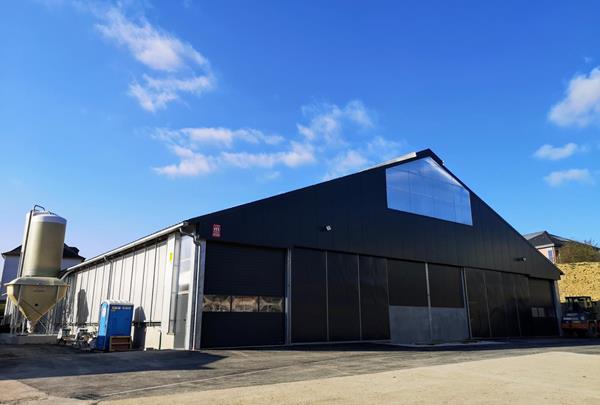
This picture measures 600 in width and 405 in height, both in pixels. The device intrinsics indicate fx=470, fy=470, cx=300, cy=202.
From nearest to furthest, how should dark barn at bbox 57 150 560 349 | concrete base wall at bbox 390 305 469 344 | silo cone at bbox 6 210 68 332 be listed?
1. dark barn at bbox 57 150 560 349
2. concrete base wall at bbox 390 305 469 344
3. silo cone at bbox 6 210 68 332

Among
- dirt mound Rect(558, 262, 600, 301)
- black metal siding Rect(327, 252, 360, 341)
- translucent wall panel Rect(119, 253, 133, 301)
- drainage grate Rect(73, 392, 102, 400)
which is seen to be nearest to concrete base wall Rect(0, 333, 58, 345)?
translucent wall panel Rect(119, 253, 133, 301)

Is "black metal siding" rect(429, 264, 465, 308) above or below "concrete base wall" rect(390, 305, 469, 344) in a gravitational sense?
above

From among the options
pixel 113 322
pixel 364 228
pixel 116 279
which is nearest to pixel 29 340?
pixel 116 279

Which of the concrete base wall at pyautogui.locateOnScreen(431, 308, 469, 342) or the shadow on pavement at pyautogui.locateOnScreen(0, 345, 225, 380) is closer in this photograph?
the shadow on pavement at pyautogui.locateOnScreen(0, 345, 225, 380)

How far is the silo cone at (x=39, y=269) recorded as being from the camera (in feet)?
80.2

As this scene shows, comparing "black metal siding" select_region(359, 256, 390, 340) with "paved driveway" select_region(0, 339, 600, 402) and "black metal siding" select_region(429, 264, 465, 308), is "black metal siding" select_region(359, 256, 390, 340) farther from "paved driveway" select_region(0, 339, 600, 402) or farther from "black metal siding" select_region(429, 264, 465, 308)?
"paved driveway" select_region(0, 339, 600, 402)

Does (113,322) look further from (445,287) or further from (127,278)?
(445,287)

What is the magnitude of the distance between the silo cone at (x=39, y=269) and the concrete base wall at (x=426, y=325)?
17.7 metres

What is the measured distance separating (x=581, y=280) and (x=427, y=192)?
27.1 m

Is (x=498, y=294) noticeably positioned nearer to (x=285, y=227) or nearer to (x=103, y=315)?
(x=285, y=227)

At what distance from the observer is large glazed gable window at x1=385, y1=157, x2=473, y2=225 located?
80.7ft

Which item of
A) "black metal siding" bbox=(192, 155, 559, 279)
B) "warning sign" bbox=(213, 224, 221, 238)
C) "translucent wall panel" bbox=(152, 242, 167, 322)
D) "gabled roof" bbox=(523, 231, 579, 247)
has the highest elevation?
"gabled roof" bbox=(523, 231, 579, 247)

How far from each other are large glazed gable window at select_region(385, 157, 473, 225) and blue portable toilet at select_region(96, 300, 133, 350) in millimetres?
Result: 13312

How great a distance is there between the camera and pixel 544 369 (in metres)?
12.0
